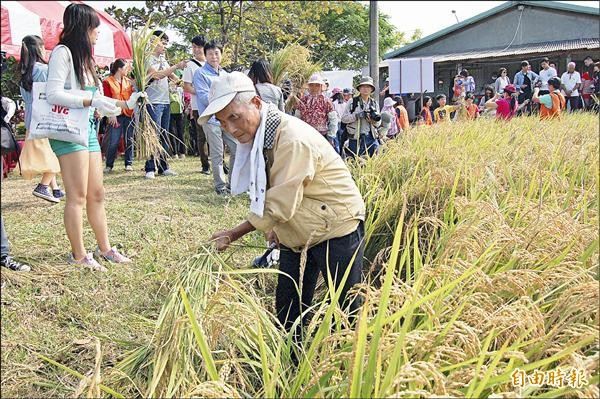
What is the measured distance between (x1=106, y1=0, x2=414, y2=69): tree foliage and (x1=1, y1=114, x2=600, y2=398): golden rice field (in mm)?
1433

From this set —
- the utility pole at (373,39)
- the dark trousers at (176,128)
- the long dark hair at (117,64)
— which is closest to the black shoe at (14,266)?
the utility pole at (373,39)

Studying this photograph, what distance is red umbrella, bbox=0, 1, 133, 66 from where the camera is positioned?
14.5 feet

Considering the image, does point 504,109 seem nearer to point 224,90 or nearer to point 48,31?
point 48,31

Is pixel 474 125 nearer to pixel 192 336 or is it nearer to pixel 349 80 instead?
pixel 192 336

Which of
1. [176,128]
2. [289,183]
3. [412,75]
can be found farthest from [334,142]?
[289,183]

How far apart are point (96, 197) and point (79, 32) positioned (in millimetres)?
919

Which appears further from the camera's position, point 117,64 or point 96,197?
point 117,64

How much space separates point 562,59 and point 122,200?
49.7ft

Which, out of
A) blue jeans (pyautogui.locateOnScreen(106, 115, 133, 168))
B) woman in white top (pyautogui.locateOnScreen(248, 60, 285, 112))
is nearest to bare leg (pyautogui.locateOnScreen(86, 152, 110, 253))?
woman in white top (pyautogui.locateOnScreen(248, 60, 285, 112))

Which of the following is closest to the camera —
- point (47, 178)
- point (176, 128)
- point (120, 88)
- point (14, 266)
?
point (14, 266)

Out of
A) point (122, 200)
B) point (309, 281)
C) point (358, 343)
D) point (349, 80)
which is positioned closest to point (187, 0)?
point (122, 200)

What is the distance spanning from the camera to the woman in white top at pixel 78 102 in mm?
2932

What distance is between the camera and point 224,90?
1984 millimetres

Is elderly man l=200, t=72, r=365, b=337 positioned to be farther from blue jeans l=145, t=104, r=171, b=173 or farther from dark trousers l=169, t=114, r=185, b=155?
dark trousers l=169, t=114, r=185, b=155
